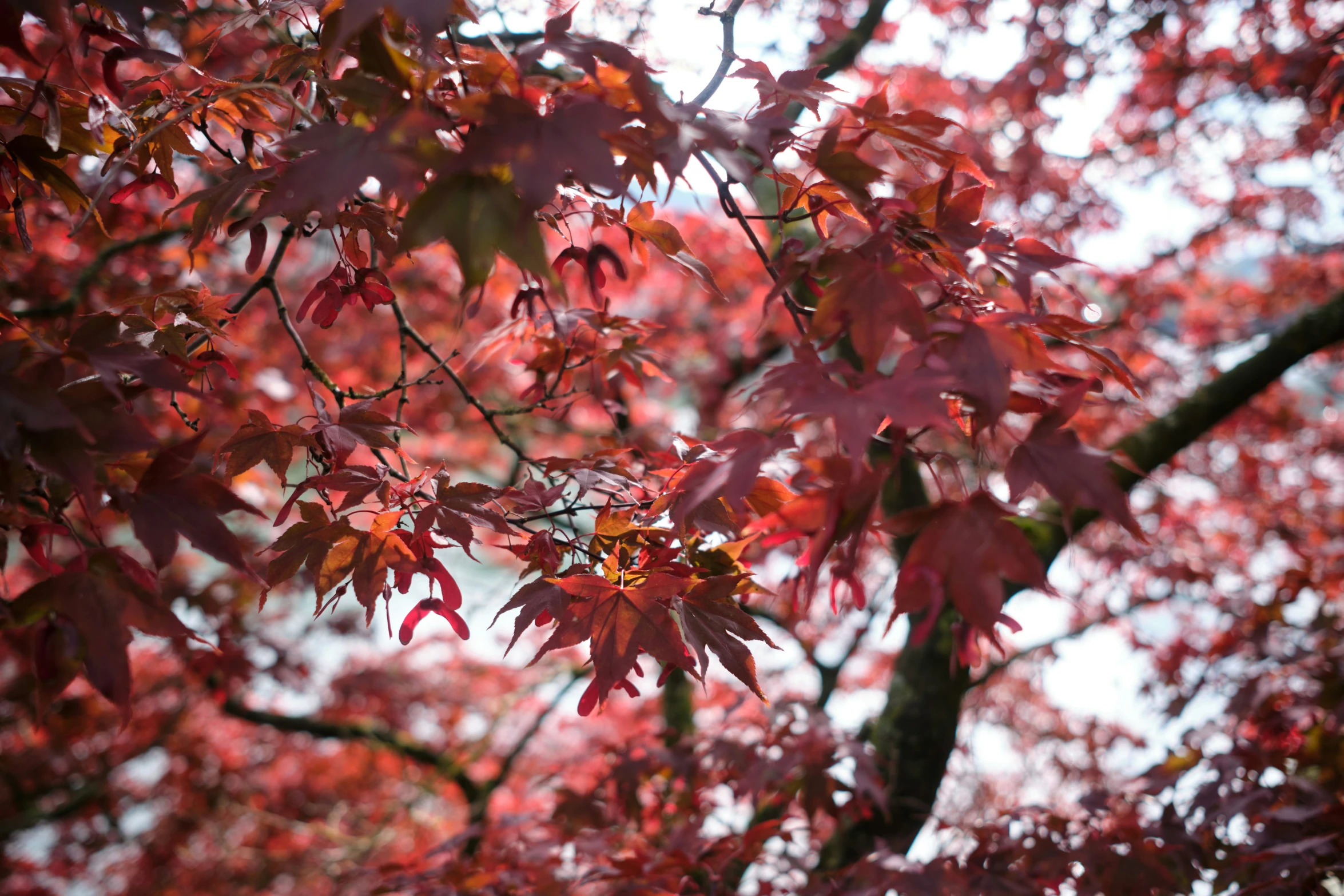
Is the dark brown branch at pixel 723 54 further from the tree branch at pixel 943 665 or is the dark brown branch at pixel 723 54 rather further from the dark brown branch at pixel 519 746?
the dark brown branch at pixel 519 746

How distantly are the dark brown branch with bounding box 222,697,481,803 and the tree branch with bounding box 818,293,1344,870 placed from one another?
7.26 feet

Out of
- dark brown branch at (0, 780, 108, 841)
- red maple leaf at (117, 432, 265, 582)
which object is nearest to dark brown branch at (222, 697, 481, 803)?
dark brown branch at (0, 780, 108, 841)

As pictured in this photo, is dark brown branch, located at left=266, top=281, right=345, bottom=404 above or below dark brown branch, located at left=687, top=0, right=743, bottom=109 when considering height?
below

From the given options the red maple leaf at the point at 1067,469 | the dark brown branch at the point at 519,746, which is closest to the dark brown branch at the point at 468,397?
the red maple leaf at the point at 1067,469

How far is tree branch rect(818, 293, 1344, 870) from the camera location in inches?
84.7

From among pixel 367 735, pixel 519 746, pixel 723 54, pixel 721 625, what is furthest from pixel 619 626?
pixel 367 735

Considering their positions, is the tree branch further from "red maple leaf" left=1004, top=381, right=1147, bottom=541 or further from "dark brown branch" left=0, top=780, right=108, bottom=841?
"dark brown branch" left=0, top=780, right=108, bottom=841

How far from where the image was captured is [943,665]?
226cm

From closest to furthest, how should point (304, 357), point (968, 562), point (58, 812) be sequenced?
point (968, 562) < point (304, 357) < point (58, 812)

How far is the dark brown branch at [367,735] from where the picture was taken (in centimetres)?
360

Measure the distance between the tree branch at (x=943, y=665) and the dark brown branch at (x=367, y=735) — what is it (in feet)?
7.26

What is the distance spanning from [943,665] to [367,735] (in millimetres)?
2972

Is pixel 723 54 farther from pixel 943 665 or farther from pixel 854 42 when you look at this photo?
pixel 854 42

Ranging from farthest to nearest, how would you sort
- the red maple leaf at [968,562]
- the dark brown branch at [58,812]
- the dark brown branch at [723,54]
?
1. the dark brown branch at [58,812]
2. the dark brown branch at [723,54]
3. the red maple leaf at [968,562]
